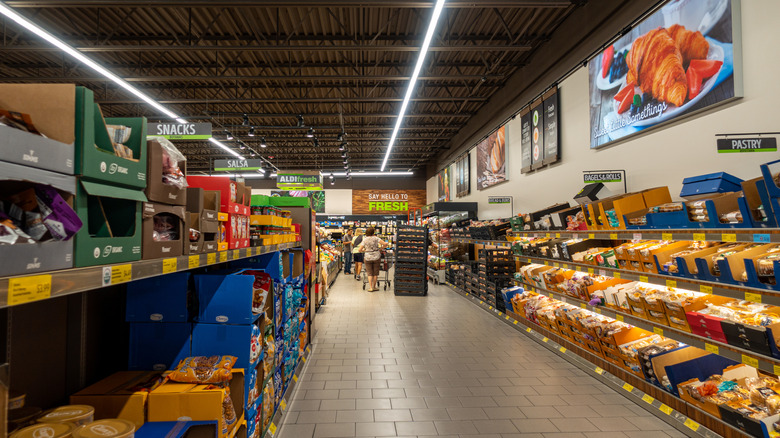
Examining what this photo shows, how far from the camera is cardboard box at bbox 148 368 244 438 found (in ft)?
5.39

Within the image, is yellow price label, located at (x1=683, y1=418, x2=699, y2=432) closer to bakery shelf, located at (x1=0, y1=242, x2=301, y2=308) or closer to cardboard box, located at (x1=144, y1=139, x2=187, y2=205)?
bakery shelf, located at (x1=0, y1=242, x2=301, y2=308)

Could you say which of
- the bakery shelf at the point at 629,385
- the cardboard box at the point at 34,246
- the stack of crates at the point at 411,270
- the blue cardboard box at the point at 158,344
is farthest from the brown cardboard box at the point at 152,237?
the stack of crates at the point at 411,270

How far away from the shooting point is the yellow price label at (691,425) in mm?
2770

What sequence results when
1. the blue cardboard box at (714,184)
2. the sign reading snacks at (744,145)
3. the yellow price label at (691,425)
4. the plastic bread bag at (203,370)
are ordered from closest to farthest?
the plastic bread bag at (203,370) < the sign reading snacks at (744,145) < the yellow price label at (691,425) < the blue cardboard box at (714,184)

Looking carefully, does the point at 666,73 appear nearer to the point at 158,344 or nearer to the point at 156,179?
the point at 156,179

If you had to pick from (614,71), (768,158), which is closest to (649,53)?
(614,71)

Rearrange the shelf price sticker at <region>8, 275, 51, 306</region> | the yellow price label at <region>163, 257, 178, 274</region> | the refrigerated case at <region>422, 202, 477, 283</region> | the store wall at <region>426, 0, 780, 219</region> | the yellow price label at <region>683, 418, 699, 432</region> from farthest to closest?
the refrigerated case at <region>422, 202, 477, 283</region>
the store wall at <region>426, 0, 780, 219</region>
the yellow price label at <region>683, 418, 699, 432</region>
the yellow price label at <region>163, 257, 178, 274</region>
the shelf price sticker at <region>8, 275, 51, 306</region>

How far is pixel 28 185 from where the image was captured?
2.82 feet

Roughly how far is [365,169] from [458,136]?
8.79 m

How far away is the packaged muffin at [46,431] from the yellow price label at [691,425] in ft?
12.2

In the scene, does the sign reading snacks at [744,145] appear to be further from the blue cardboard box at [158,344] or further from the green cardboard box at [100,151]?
the blue cardboard box at [158,344]

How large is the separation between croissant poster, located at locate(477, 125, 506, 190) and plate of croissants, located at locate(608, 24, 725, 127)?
4.51 metres

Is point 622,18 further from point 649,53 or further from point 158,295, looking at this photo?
point 158,295

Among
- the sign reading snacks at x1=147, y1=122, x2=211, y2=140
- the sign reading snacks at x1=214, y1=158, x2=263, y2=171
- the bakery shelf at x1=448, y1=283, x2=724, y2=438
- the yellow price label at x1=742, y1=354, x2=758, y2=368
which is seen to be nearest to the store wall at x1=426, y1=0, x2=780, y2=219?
the yellow price label at x1=742, y1=354, x2=758, y2=368
